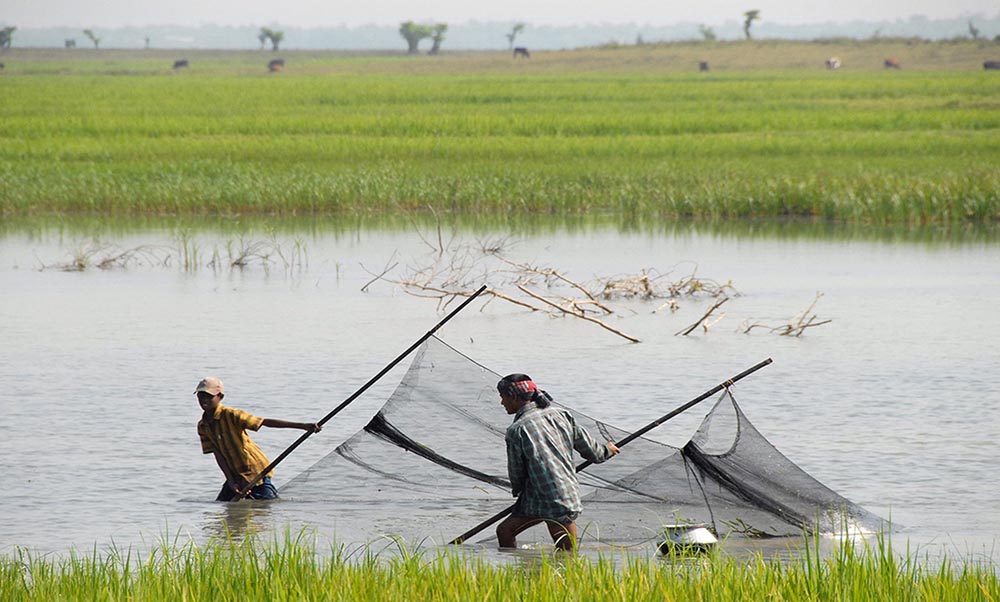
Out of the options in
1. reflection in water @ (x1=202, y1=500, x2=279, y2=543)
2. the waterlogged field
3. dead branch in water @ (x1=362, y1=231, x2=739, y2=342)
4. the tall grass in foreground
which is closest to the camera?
the tall grass in foreground

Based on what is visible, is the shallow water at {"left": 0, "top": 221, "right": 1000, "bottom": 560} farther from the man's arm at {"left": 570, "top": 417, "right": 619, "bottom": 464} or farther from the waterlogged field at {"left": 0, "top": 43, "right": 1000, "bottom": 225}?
the waterlogged field at {"left": 0, "top": 43, "right": 1000, "bottom": 225}

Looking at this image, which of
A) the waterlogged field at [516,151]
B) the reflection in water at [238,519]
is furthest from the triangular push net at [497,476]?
the waterlogged field at [516,151]

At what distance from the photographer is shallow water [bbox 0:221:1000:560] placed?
7.97m

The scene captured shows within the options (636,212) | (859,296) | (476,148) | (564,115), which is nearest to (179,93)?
(564,115)

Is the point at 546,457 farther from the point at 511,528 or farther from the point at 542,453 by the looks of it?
the point at 511,528

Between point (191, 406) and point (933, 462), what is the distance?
16.4 feet

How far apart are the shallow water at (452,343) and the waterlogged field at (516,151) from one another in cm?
239

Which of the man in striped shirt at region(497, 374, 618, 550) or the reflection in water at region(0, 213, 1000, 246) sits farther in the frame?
the reflection in water at region(0, 213, 1000, 246)

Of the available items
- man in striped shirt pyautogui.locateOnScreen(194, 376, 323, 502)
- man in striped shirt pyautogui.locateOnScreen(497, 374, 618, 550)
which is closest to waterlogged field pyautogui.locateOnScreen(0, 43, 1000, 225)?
man in striped shirt pyautogui.locateOnScreen(194, 376, 323, 502)

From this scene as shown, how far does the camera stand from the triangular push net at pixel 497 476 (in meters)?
6.93

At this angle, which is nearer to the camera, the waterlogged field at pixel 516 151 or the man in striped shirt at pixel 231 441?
the man in striped shirt at pixel 231 441

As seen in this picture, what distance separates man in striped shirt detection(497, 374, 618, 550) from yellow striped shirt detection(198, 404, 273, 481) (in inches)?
62.2

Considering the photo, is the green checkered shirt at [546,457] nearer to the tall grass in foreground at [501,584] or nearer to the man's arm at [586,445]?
the man's arm at [586,445]

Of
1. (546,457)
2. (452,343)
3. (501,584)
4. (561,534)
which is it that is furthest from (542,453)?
(452,343)
